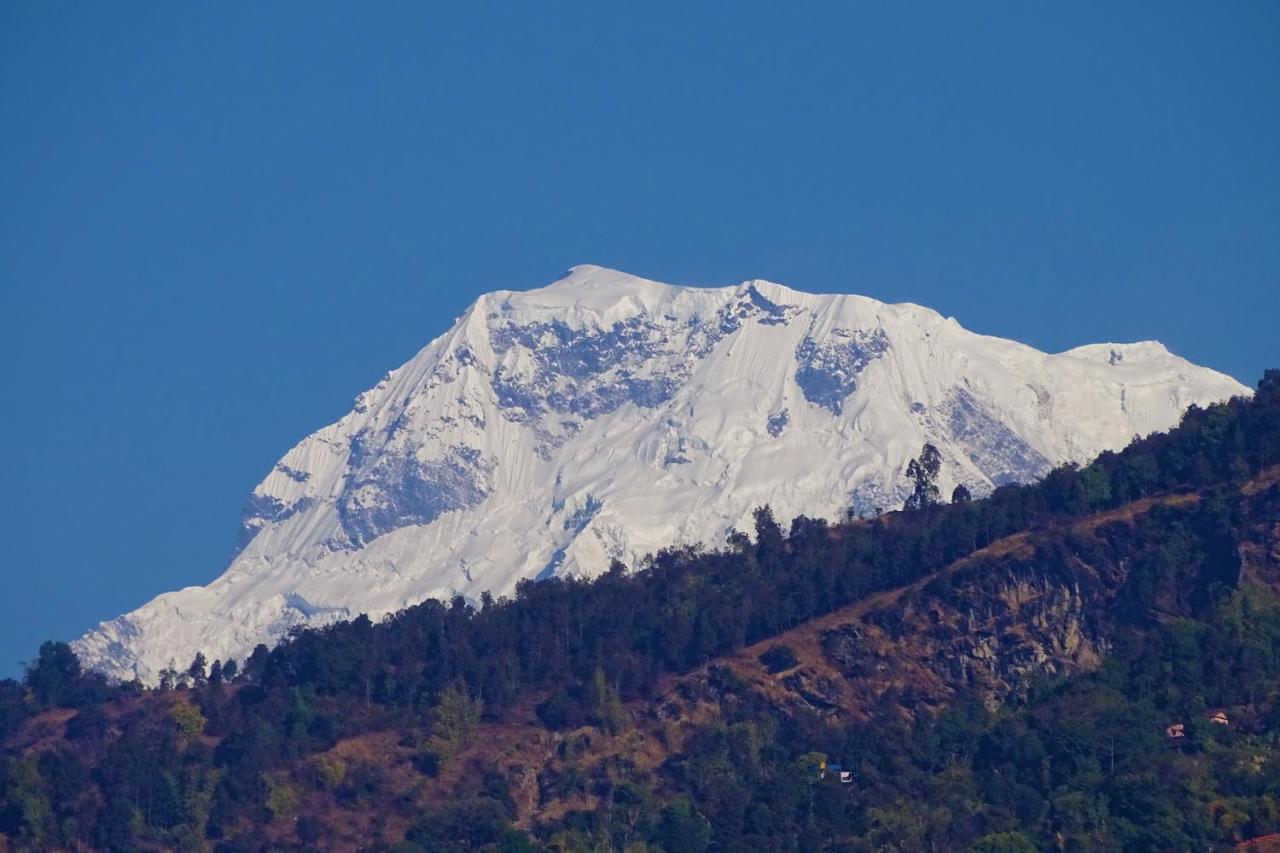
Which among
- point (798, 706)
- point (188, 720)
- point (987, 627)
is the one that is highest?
point (188, 720)

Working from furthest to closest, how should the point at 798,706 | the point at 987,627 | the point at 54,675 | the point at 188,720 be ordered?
the point at 54,675, the point at 188,720, the point at 987,627, the point at 798,706

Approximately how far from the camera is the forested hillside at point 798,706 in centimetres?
12312

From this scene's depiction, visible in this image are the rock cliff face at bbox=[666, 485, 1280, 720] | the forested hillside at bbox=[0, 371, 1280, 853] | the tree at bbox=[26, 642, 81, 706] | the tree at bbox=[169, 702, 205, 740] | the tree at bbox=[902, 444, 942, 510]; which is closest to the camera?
the forested hillside at bbox=[0, 371, 1280, 853]

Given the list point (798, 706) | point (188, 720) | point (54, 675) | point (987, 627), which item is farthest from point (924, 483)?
point (54, 675)

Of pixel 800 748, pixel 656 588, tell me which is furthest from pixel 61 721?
pixel 800 748

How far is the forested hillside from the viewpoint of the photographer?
123125 millimetres

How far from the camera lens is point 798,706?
460ft

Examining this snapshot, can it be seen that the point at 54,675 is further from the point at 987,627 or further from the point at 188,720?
the point at 987,627

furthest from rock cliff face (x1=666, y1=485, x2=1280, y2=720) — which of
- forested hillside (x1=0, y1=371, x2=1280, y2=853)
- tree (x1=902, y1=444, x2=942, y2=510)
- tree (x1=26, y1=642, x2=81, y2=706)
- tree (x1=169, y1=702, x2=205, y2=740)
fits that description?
tree (x1=26, y1=642, x2=81, y2=706)

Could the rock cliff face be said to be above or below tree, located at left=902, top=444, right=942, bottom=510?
below

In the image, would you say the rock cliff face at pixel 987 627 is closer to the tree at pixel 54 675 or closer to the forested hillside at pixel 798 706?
the forested hillside at pixel 798 706

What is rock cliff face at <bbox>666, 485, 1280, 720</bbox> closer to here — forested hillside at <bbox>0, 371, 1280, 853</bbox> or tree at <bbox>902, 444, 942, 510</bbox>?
forested hillside at <bbox>0, 371, 1280, 853</bbox>

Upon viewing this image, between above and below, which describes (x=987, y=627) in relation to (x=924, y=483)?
below

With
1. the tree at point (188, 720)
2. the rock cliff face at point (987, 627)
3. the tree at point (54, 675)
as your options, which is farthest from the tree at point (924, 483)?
the tree at point (54, 675)
